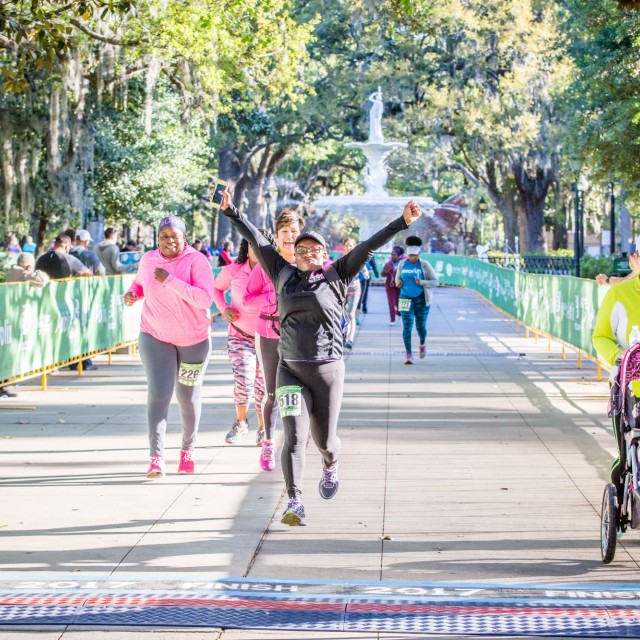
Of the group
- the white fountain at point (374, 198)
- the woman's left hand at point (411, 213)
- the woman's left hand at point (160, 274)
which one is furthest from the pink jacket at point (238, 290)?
the white fountain at point (374, 198)

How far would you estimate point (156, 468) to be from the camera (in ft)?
29.7

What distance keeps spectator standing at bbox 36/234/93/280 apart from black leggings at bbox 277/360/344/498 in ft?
32.5

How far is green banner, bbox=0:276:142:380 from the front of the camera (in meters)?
13.4

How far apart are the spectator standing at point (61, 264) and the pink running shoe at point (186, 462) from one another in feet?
26.2

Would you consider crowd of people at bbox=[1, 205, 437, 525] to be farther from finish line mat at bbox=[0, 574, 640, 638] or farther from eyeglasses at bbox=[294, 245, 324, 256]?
finish line mat at bbox=[0, 574, 640, 638]

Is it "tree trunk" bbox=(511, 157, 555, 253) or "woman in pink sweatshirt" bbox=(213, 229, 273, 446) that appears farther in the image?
"tree trunk" bbox=(511, 157, 555, 253)

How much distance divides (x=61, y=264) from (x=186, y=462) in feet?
26.8

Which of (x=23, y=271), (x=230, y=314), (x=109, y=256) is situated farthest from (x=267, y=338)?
(x=109, y=256)

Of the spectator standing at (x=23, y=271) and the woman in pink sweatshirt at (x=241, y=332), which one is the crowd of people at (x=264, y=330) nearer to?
the woman in pink sweatshirt at (x=241, y=332)

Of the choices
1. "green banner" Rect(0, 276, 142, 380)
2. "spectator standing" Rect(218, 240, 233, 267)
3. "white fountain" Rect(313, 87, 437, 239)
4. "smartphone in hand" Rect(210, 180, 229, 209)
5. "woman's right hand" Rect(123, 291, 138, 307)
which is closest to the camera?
"smartphone in hand" Rect(210, 180, 229, 209)

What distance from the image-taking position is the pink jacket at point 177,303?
9039mm

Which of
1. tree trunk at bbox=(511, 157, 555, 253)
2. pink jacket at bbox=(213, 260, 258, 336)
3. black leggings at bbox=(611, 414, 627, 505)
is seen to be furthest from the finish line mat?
Answer: tree trunk at bbox=(511, 157, 555, 253)

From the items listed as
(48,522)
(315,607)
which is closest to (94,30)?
(48,522)

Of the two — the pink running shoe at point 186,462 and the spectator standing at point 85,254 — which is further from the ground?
the spectator standing at point 85,254
